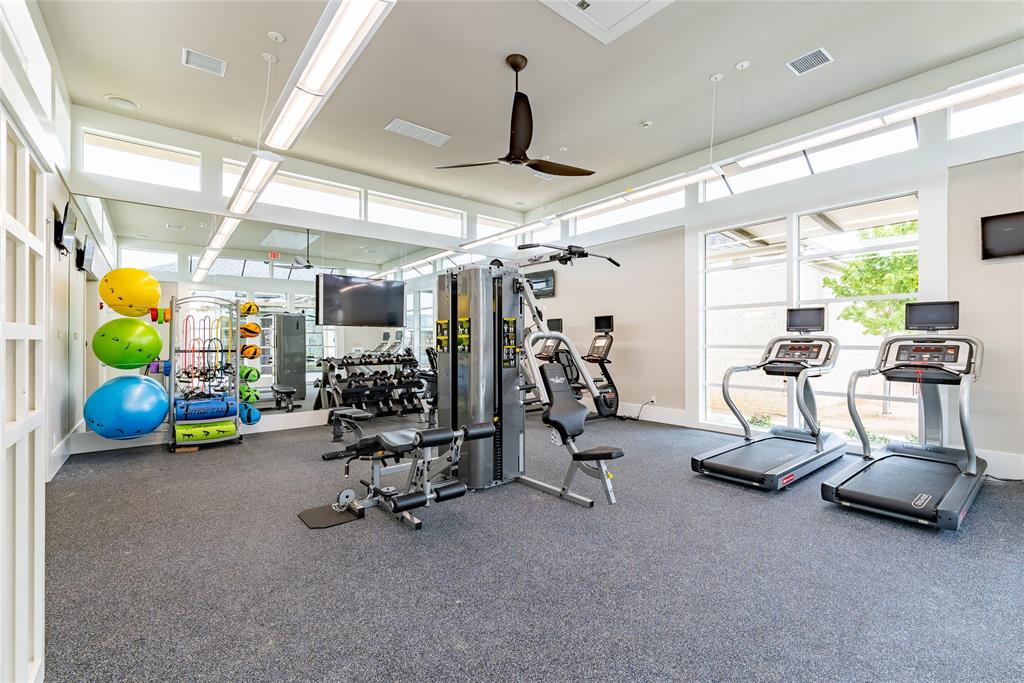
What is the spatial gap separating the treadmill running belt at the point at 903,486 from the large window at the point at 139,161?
7.94 m

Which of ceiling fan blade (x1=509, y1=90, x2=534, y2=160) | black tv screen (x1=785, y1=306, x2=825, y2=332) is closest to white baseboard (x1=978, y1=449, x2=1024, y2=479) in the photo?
black tv screen (x1=785, y1=306, x2=825, y2=332)

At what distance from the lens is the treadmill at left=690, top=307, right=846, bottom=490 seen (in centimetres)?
417

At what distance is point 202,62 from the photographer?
174 inches

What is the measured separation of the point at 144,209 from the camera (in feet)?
19.3

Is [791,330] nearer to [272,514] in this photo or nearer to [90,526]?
[272,514]

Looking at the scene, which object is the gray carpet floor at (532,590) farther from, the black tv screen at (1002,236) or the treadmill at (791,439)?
the black tv screen at (1002,236)

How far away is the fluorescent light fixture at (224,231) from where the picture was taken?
6.15m

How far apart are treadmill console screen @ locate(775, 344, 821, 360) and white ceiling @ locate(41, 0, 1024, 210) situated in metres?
2.86

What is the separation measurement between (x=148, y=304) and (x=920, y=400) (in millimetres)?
8508

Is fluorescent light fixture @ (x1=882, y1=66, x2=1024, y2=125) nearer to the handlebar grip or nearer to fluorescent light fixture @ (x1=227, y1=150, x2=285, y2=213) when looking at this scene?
the handlebar grip

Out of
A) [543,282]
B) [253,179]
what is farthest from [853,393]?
[253,179]

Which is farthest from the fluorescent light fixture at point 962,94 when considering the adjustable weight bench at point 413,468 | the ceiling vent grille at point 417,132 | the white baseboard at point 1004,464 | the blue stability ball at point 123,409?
the blue stability ball at point 123,409

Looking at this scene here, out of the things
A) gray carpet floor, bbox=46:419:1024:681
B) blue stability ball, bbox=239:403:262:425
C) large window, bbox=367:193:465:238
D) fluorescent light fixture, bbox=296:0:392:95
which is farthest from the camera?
large window, bbox=367:193:465:238

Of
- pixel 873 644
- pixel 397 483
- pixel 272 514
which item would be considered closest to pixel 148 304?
pixel 272 514
